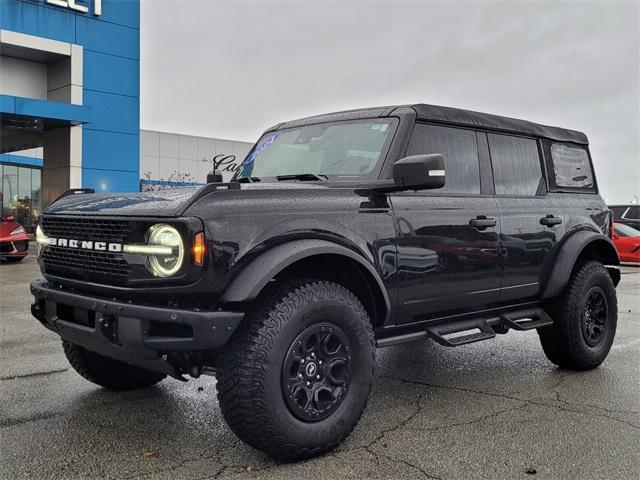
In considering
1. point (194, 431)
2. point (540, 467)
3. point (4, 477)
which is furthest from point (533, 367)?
point (4, 477)

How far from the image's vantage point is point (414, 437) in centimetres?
344

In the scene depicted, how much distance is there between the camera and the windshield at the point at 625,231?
57.5 feet

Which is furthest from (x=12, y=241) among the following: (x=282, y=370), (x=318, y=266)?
(x=282, y=370)

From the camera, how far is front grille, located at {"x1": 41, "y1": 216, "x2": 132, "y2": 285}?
9.95 feet

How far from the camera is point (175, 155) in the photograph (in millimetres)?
35719

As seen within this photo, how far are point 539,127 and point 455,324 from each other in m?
2.08

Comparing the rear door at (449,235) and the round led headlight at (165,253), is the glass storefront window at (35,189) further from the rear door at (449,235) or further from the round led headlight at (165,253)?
the round led headlight at (165,253)

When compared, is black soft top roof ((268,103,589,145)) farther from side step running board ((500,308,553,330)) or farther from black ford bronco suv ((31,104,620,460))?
side step running board ((500,308,553,330))

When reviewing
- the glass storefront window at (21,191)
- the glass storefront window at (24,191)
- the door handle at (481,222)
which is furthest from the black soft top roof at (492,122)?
the glass storefront window at (24,191)

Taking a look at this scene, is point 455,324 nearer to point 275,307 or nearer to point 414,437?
point 414,437

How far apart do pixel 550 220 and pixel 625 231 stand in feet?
48.3

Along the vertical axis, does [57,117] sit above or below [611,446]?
above

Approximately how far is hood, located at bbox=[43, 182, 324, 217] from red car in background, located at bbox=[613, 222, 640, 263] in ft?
53.3

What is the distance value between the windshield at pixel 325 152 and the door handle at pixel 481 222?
80 centimetres
